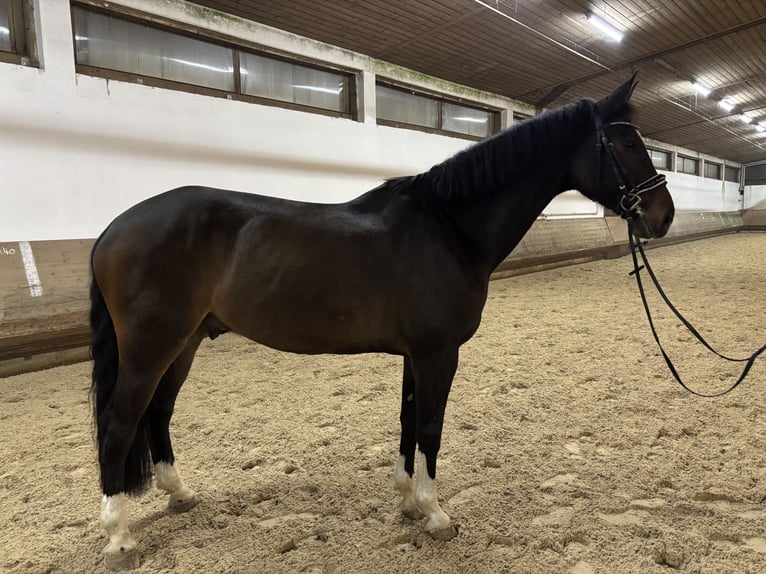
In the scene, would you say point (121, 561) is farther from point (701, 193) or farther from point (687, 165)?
point (701, 193)

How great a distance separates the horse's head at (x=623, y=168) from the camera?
67.1 inches

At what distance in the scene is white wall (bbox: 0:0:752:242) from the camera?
12.6 ft

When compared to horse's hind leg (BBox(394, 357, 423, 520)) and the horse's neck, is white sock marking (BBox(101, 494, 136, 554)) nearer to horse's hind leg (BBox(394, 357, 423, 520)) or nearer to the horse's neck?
horse's hind leg (BBox(394, 357, 423, 520))

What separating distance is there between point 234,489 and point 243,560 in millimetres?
467

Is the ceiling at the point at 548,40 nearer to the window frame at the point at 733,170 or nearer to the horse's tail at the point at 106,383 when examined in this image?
the horse's tail at the point at 106,383

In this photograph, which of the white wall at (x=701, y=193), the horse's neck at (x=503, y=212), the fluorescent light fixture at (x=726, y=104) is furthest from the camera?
the white wall at (x=701, y=193)

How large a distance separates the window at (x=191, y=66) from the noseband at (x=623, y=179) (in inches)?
190

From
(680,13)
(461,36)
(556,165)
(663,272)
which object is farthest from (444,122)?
(556,165)

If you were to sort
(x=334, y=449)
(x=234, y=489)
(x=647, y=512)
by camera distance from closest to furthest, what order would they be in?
(x=647, y=512) → (x=234, y=489) → (x=334, y=449)

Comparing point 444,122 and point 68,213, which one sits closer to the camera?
point 68,213

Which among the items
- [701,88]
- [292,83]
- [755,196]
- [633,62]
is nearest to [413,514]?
[292,83]

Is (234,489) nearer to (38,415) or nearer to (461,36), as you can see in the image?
(38,415)

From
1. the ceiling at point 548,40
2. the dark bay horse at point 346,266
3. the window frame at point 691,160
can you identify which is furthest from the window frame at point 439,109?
the window frame at point 691,160

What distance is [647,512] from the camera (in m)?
1.78
